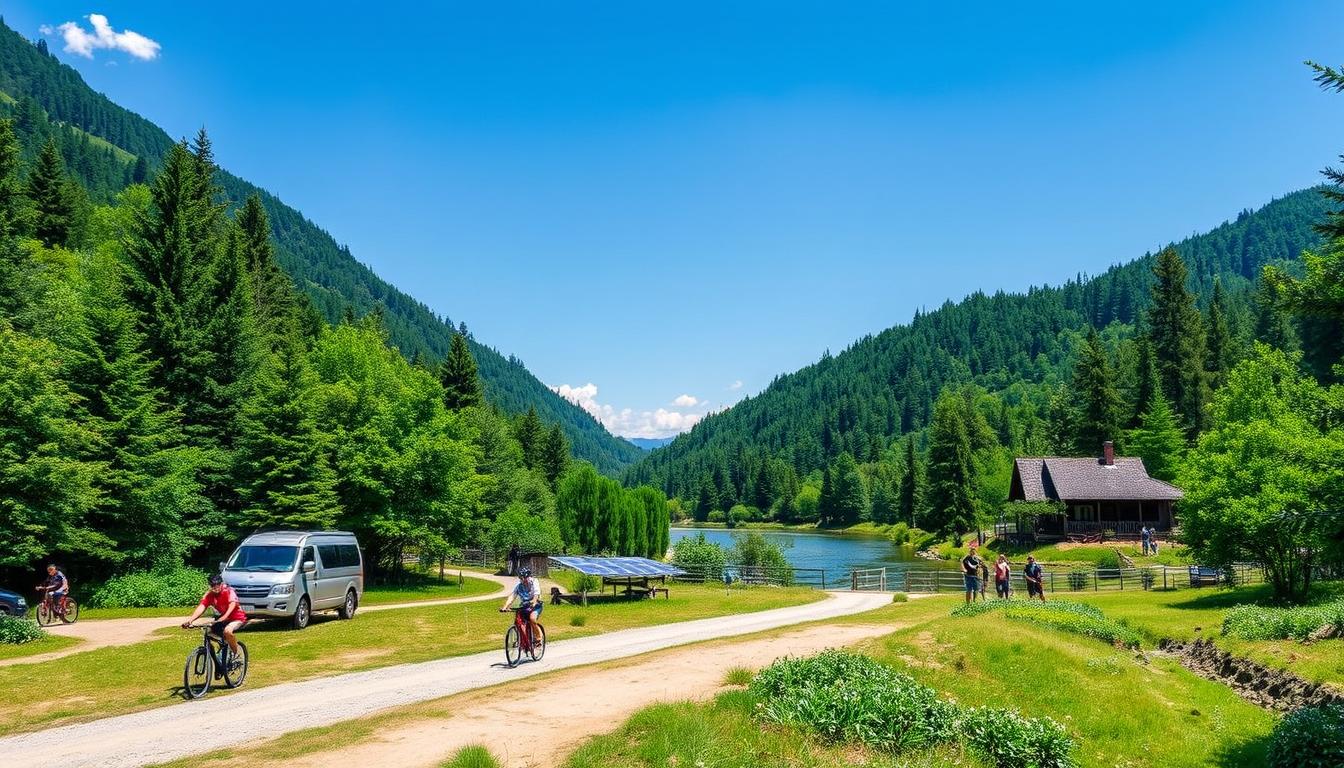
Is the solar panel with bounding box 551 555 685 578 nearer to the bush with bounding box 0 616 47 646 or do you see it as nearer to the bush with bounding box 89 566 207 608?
the bush with bounding box 89 566 207 608

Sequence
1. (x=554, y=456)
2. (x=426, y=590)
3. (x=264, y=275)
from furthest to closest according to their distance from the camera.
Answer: (x=554, y=456)
(x=264, y=275)
(x=426, y=590)

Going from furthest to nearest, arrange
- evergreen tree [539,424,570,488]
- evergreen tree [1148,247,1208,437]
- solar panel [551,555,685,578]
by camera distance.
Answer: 1. evergreen tree [539,424,570,488]
2. evergreen tree [1148,247,1208,437]
3. solar panel [551,555,685,578]

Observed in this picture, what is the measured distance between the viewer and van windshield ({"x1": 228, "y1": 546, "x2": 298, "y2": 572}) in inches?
826

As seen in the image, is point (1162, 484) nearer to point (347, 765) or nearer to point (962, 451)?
point (962, 451)

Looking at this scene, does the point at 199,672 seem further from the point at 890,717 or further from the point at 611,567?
the point at 611,567

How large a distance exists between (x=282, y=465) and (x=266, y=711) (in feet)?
78.2

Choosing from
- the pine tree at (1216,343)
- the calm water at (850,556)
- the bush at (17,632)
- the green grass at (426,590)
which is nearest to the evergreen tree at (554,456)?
the calm water at (850,556)

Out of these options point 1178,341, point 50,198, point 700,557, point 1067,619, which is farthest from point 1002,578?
point 1178,341

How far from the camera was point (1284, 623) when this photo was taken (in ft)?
68.2

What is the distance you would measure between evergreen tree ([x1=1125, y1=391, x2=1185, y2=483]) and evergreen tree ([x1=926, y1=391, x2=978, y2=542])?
15513 millimetres

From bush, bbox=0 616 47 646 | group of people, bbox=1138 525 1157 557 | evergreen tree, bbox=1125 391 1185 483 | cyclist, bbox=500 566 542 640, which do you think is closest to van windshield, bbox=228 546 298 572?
bush, bbox=0 616 47 646

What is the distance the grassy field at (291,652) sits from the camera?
42.3 ft

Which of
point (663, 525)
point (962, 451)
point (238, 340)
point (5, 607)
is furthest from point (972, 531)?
point (5, 607)

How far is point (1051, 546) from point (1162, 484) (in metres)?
11.9
